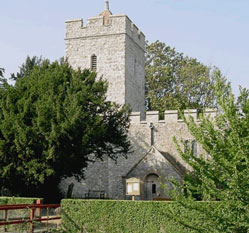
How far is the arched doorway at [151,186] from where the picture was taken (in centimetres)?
2606

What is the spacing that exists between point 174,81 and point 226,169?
111 ft

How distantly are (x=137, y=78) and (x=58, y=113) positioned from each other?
13107mm

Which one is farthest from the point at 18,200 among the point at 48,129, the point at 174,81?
the point at 174,81

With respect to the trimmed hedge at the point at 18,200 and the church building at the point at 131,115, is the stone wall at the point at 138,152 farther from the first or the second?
the trimmed hedge at the point at 18,200

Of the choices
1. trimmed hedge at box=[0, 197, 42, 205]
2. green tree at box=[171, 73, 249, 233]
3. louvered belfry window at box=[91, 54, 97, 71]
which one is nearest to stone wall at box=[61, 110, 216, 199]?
louvered belfry window at box=[91, 54, 97, 71]

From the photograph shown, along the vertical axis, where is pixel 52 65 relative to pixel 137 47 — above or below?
below

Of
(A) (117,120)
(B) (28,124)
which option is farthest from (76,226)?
(A) (117,120)

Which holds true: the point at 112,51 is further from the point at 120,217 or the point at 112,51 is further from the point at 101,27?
the point at 120,217

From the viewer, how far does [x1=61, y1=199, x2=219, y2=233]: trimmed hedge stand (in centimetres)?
1455

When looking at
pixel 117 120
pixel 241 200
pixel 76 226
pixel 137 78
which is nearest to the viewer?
pixel 241 200

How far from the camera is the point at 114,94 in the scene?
3002cm

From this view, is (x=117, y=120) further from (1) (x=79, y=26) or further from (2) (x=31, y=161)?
(1) (x=79, y=26)

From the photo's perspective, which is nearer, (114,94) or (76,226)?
(76,226)

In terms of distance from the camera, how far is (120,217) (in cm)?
1559
